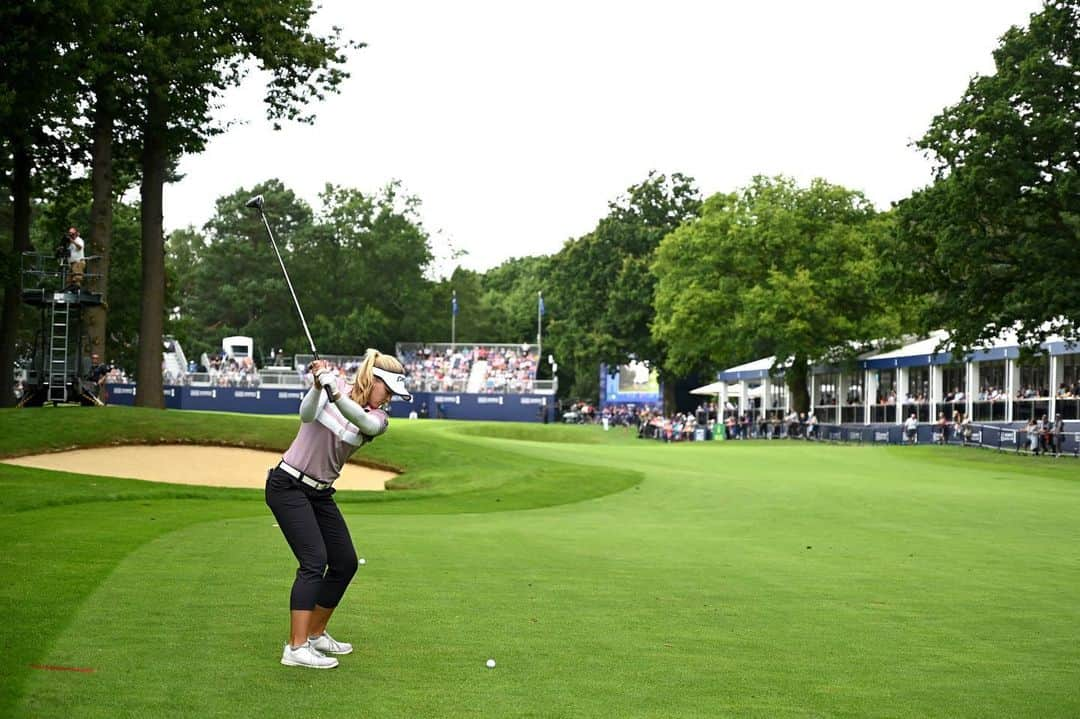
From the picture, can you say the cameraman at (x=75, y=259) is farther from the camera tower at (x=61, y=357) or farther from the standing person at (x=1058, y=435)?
the standing person at (x=1058, y=435)

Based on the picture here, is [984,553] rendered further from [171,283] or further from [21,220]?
[171,283]

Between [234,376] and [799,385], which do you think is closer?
[799,385]

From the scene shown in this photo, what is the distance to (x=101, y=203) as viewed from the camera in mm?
37469

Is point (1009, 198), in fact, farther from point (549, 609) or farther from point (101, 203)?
point (549, 609)

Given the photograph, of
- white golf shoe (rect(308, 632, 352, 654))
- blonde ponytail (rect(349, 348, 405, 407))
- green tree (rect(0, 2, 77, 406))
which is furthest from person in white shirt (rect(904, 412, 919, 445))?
blonde ponytail (rect(349, 348, 405, 407))

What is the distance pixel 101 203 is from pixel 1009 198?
1127 inches

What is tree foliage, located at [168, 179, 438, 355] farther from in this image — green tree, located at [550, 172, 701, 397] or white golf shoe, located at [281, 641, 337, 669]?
white golf shoe, located at [281, 641, 337, 669]

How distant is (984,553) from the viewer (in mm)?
16453

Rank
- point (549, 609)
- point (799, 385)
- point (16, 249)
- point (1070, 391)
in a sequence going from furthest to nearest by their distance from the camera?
point (799, 385), point (1070, 391), point (16, 249), point (549, 609)

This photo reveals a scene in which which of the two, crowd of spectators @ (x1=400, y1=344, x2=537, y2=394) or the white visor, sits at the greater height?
crowd of spectators @ (x1=400, y1=344, x2=537, y2=394)

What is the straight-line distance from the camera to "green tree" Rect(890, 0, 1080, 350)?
4125 centimetres

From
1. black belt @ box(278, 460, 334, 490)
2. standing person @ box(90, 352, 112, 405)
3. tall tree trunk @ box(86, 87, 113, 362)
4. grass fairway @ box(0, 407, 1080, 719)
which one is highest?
tall tree trunk @ box(86, 87, 113, 362)

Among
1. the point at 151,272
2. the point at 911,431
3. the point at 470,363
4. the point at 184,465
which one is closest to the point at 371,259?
the point at 470,363

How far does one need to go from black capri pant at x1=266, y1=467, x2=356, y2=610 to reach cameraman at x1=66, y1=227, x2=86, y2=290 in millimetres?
27641
